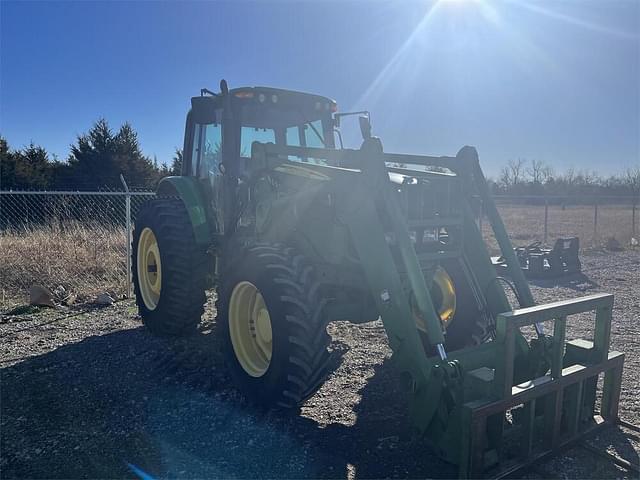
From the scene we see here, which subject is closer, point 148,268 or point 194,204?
point 194,204

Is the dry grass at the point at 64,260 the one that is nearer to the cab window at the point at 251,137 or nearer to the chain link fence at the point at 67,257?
the chain link fence at the point at 67,257

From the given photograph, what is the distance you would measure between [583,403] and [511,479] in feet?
3.02

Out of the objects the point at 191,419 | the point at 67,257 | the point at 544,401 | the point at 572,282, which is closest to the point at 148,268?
the point at 191,419

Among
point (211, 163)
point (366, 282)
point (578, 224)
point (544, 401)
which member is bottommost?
point (544, 401)

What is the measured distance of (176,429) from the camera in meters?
3.51

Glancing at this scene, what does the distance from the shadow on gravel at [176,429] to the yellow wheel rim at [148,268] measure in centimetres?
132

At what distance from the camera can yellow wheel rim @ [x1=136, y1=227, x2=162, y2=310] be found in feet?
19.5

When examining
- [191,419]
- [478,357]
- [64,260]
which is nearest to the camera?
[478,357]

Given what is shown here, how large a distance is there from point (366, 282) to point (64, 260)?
637cm

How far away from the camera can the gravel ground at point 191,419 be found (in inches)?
119

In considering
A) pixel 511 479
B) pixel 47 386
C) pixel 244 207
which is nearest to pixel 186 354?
pixel 47 386

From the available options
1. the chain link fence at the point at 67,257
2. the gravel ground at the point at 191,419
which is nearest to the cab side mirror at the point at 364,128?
the gravel ground at the point at 191,419

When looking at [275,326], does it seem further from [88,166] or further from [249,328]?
[88,166]

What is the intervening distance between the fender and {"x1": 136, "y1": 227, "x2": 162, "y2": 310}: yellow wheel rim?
0.69 metres
